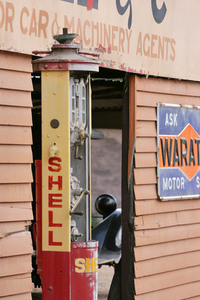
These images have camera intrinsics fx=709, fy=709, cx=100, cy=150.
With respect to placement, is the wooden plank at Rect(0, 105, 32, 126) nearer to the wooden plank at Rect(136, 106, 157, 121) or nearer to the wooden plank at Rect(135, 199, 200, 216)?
the wooden plank at Rect(136, 106, 157, 121)

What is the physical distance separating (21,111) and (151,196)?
222 cm

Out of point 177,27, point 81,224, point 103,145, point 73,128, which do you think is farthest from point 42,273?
point 103,145

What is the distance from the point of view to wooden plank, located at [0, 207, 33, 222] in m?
5.95

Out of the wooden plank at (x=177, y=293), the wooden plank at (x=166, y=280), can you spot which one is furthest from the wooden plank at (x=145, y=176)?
the wooden plank at (x=177, y=293)

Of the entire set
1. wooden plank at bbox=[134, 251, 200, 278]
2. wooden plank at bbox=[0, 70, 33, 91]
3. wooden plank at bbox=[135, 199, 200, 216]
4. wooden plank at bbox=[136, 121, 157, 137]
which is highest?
wooden plank at bbox=[0, 70, 33, 91]

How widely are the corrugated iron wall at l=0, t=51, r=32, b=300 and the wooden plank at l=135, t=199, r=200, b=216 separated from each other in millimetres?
1770

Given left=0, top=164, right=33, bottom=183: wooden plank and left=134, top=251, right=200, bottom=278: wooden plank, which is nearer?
left=0, top=164, right=33, bottom=183: wooden plank

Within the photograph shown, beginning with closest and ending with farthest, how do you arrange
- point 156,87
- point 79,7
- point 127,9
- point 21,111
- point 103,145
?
point 21,111 < point 79,7 < point 127,9 < point 156,87 < point 103,145

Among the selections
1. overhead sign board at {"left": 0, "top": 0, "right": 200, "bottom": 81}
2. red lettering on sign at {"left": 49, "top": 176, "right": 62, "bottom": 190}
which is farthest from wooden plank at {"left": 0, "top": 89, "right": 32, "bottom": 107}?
red lettering on sign at {"left": 49, "top": 176, "right": 62, "bottom": 190}

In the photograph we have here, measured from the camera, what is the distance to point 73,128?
5.86 meters

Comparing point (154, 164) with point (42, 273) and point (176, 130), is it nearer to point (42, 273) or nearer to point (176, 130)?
point (176, 130)

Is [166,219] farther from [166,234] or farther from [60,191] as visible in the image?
[60,191]

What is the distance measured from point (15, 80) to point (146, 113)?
6.85ft

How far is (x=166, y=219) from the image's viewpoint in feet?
26.2
